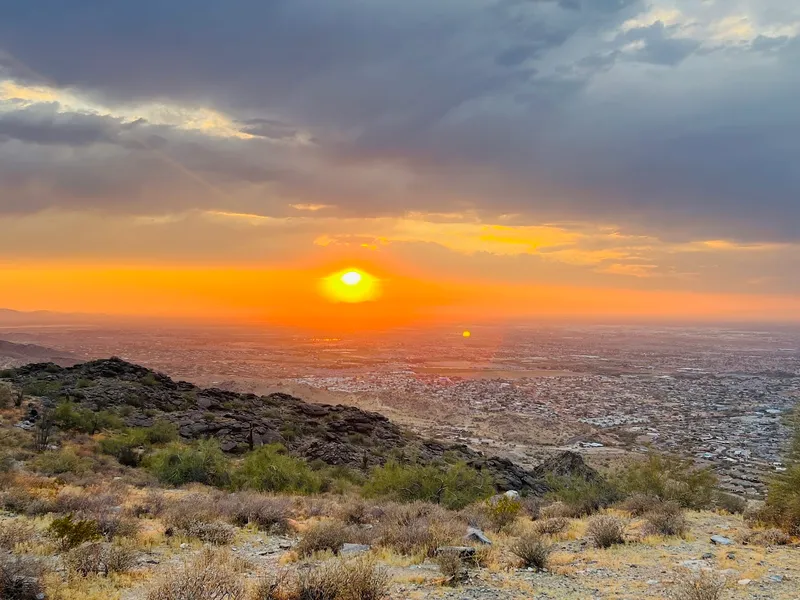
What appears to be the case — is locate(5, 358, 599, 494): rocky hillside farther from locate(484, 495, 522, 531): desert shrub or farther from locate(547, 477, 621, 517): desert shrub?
locate(484, 495, 522, 531): desert shrub

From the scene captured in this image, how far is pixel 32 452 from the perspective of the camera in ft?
78.4

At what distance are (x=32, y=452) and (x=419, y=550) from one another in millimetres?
22118

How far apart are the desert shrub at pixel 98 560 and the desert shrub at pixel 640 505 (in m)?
14.5

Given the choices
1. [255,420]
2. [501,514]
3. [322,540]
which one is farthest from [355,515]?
[255,420]

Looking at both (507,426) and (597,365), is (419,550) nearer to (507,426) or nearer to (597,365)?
(507,426)

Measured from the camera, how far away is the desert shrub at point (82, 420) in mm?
31094

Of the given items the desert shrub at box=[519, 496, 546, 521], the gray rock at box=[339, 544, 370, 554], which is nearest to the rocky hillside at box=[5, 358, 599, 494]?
the desert shrub at box=[519, 496, 546, 521]

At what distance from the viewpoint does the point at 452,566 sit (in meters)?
9.43

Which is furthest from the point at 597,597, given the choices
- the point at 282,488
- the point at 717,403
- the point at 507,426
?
the point at 717,403

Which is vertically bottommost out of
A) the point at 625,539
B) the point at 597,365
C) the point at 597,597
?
the point at 597,365

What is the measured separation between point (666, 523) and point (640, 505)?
3.19m

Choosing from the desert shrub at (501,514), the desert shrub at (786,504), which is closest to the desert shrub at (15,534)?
the desert shrub at (501,514)

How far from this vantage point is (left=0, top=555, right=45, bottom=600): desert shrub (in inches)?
277

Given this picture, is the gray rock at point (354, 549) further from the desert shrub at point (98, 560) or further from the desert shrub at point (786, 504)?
the desert shrub at point (786, 504)
